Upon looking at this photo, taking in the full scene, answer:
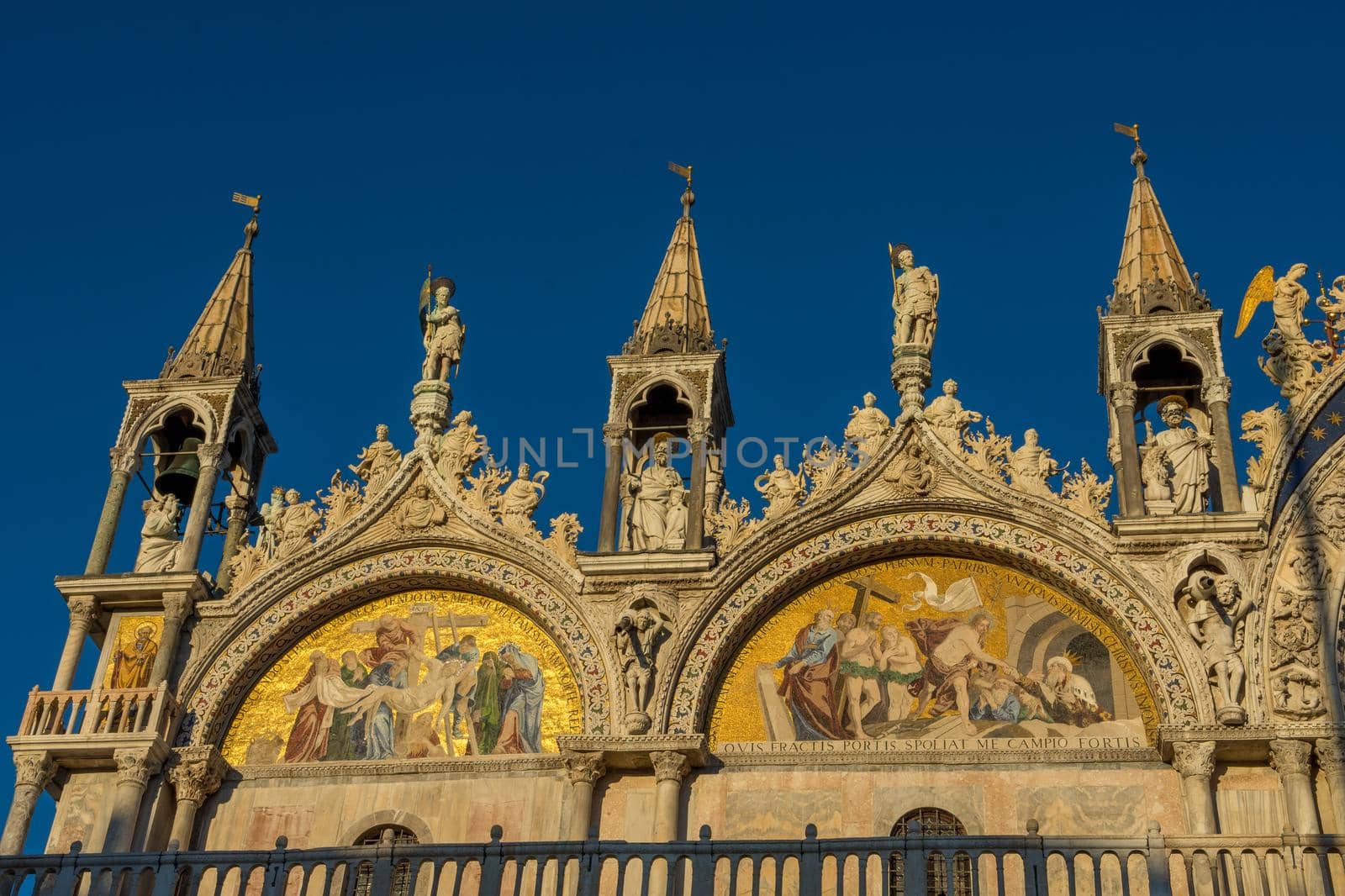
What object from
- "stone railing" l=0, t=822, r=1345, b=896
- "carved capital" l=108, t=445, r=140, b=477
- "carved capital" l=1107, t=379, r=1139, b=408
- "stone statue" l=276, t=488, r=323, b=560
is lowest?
"stone railing" l=0, t=822, r=1345, b=896

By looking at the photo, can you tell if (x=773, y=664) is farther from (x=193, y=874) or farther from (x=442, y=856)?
(x=193, y=874)

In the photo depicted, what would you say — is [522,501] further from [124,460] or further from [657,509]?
[124,460]

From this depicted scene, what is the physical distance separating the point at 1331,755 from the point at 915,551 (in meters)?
4.13

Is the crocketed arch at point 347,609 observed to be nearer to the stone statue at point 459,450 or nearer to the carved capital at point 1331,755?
the stone statue at point 459,450

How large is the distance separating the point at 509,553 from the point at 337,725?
7.30 ft

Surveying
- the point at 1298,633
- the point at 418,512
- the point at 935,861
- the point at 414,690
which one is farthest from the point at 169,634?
the point at 1298,633

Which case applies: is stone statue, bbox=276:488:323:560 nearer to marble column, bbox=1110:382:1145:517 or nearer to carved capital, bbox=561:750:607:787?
carved capital, bbox=561:750:607:787

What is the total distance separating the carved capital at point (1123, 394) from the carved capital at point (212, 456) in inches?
342

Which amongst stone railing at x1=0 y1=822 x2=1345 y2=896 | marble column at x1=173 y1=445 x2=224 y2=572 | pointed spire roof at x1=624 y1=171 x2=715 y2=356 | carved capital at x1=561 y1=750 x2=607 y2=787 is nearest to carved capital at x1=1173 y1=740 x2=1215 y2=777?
stone railing at x1=0 y1=822 x2=1345 y2=896

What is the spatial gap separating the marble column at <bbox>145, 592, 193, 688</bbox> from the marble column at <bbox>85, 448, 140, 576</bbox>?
871 millimetres

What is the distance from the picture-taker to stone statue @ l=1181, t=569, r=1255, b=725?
17094 mm

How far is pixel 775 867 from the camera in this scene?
16.0m

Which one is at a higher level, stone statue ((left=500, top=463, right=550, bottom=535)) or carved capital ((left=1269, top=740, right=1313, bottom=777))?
stone statue ((left=500, top=463, right=550, bottom=535))

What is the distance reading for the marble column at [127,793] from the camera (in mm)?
17875
